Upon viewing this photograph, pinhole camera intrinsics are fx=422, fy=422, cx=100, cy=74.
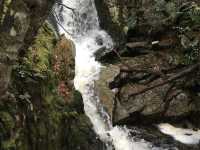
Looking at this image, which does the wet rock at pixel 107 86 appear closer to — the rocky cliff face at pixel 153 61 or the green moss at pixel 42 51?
the rocky cliff face at pixel 153 61

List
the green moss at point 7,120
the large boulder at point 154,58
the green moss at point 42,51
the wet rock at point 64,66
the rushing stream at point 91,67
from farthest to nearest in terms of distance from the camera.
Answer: the large boulder at point 154,58, the rushing stream at point 91,67, the wet rock at point 64,66, the green moss at point 42,51, the green moss at point 7,120

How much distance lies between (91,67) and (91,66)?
0.30 ft

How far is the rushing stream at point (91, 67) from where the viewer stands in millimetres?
10812

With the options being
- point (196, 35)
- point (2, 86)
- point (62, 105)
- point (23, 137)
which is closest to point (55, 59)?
point (62, 105)

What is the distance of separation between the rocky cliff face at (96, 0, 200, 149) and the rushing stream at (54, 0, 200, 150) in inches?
10.5

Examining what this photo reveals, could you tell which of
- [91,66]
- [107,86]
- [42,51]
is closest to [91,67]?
[91,66]

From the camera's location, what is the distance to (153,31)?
14.1m

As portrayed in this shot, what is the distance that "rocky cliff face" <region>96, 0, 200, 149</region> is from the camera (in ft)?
38.2

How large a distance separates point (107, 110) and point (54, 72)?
7.57 ft

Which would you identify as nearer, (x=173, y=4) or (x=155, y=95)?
(x=155, y=95)

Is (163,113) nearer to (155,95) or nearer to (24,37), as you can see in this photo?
(155,95)

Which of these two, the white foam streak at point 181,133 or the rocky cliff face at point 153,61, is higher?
the rocky cliff face at point 153,61

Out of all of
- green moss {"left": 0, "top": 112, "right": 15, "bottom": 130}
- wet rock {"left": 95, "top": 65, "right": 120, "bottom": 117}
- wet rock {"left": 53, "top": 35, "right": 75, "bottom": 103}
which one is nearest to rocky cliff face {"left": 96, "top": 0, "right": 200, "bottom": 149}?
wet rock {"left": 95, "top": 65, "right": 120, "bottom": 117}

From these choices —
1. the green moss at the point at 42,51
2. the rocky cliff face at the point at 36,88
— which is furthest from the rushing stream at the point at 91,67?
the rocky cliff face at the point at 36,88
